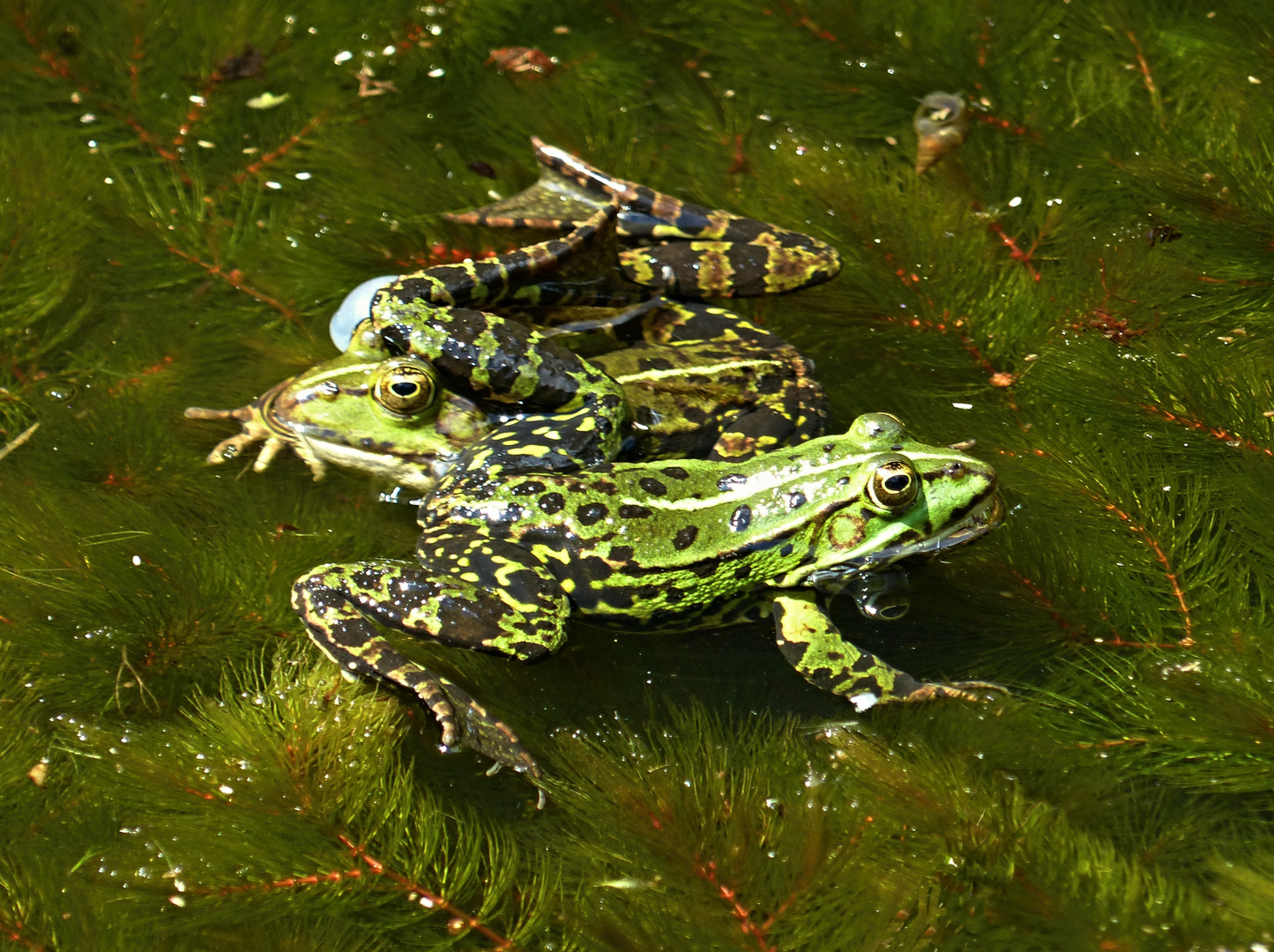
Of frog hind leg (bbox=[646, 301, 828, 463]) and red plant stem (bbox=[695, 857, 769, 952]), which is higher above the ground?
frog hind leg (bbox=[646, 301, 828, 463])

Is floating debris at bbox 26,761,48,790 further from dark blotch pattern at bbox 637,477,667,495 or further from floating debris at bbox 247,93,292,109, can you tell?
floating debris at bbox 247,93,292,109

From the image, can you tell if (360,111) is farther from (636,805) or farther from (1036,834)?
(1036,834)

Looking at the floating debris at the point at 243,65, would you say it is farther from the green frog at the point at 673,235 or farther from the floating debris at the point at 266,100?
the green frog at the point at 673,235

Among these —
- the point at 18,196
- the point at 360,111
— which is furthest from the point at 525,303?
the point at 18,196

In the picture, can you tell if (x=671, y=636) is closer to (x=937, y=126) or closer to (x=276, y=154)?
(x=937, y=126)

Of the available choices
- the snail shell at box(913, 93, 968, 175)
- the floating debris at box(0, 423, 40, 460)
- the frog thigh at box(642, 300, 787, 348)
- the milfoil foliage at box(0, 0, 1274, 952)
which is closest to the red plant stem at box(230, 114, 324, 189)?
the milfoil foliage at box(0, 0, 1274, 952)
